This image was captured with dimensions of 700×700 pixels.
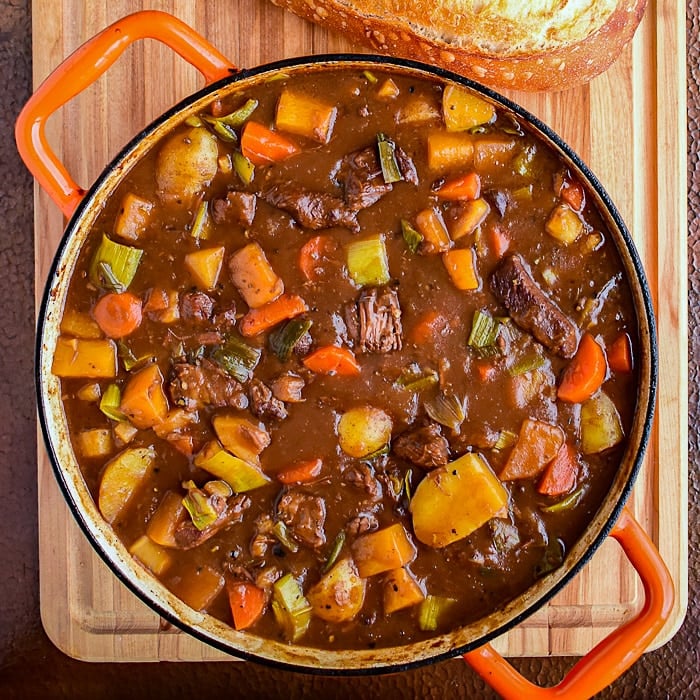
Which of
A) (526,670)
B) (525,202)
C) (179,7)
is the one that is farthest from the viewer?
(526,670)

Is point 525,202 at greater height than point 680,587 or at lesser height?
greater

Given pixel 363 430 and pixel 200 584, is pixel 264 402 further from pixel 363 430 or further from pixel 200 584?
pixel 200 584

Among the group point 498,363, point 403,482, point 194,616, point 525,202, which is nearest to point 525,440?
point 498,363

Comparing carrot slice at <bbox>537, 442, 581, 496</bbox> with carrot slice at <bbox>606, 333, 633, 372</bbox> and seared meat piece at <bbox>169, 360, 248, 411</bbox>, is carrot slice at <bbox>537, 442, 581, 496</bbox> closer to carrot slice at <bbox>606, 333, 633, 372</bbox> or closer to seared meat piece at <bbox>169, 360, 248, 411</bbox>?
carrot slice at <bbox>606, 333, 633, 372</bbox>

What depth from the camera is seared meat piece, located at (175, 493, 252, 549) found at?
298 cm

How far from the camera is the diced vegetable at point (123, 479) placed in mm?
3023

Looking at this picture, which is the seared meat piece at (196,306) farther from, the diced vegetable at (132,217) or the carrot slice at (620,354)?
the carrot slice at (620,354)

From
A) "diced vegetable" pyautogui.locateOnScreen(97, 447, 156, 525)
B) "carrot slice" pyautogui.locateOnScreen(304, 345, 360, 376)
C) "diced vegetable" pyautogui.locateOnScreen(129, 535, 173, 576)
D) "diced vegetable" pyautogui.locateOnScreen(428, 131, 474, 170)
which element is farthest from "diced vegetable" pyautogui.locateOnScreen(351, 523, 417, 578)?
"diced vegetable" pyautogui.locateOnScreen(428, 131, 474, 170)

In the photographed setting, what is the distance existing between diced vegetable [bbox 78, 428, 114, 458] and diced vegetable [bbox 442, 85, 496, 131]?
5.79ft

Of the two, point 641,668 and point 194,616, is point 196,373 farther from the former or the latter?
point 641,668

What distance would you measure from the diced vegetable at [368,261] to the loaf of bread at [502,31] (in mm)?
814

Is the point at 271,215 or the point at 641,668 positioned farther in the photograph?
the point at 641,668

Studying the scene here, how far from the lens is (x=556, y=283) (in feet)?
9.66

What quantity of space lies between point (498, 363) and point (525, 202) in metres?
0.61
